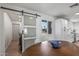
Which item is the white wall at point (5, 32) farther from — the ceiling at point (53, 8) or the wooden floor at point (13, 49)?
the ceiling at point (53, 8)

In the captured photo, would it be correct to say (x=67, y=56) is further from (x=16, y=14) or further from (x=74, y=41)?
(x=16, y=14)

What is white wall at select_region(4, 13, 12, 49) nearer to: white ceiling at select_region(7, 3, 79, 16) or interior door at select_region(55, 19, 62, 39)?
white ceiling at select_region(7, 3, 79, 16)

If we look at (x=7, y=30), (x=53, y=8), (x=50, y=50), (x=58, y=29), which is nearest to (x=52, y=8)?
(x=53, y=8)

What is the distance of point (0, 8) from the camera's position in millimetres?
1487

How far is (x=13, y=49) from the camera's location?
4.99 feet

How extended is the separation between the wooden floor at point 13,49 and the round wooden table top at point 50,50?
0.10 meters

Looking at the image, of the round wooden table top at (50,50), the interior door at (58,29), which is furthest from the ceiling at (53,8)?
the round wooden table top at (50,50)

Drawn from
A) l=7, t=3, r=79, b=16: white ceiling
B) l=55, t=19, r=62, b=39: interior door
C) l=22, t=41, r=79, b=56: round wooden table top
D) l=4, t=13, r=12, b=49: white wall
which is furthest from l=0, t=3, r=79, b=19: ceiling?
l=22, t=41, r=79, b=56: round wooden table top

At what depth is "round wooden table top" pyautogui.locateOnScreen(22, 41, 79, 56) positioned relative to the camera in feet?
4.98

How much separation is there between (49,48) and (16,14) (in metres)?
0.67

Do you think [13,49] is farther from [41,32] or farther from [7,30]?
[41,32]

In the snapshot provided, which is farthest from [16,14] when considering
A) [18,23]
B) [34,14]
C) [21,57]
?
[21,57]

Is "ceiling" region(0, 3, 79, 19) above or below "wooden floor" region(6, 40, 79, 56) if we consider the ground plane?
above

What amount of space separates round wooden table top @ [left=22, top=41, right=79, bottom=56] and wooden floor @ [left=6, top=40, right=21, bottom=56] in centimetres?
10
